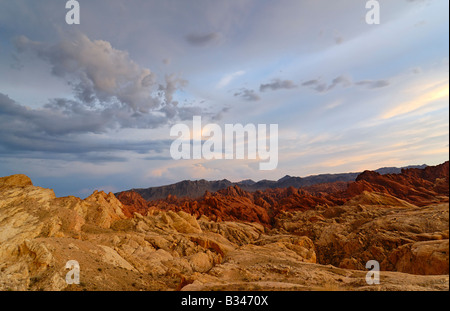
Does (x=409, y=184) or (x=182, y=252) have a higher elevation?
(x=409, y=184)

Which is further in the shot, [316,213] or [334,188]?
[334,188]

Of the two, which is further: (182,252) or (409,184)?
(409,184)

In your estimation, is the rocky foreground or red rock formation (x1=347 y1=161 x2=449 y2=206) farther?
red rock formation (x1=347 y1=161 x2=449 y2=206)

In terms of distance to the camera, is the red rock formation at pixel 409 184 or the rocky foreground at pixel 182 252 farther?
the red rock formation at pixel 409 184

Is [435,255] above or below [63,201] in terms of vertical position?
below

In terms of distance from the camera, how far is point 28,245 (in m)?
14.8
